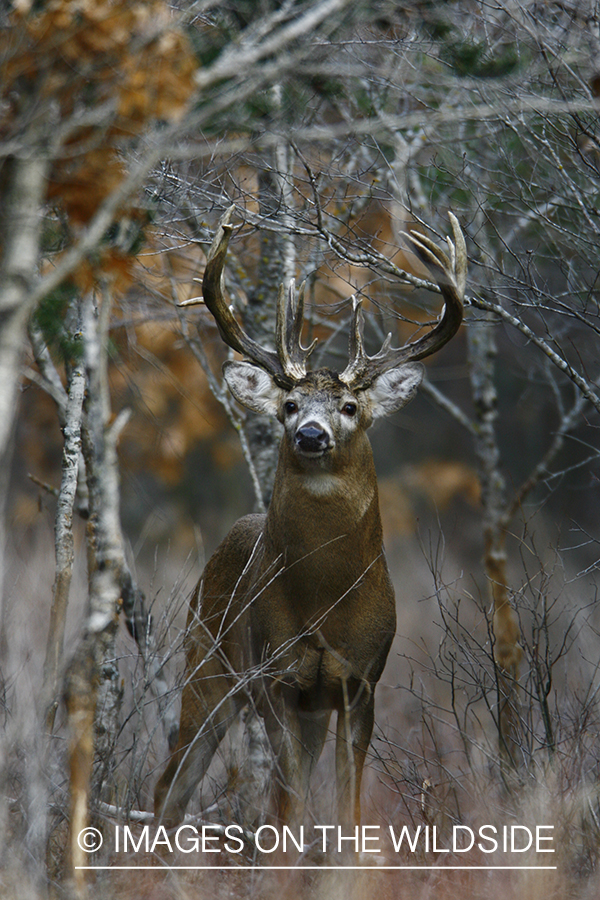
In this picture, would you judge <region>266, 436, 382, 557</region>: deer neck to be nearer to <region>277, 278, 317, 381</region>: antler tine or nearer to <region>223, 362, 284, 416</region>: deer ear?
<region>223, 362, 284, 416</region>: deer ear

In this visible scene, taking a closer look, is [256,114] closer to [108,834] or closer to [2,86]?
[2,86]

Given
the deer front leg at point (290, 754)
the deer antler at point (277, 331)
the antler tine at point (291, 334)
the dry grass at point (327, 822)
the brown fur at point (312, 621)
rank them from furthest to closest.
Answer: the antler tine at point (291, 334)
the deer antler at point (277, 331)
the brown fur at point (312, 621)
the deer front leg at point (290, 754)
the dry grass at point (327, 822)

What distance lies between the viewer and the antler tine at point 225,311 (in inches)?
210

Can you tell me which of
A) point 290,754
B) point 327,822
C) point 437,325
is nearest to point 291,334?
point 437,325

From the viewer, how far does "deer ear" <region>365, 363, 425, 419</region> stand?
583 cm

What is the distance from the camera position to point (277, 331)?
19.0 ft

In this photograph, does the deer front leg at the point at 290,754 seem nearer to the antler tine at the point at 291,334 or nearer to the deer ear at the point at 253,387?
the deer ear at the point at 253,387

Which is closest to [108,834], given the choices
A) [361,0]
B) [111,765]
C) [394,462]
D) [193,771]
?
[111,765]

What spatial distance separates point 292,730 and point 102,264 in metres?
2.81

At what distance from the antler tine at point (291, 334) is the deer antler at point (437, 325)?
0.94ft

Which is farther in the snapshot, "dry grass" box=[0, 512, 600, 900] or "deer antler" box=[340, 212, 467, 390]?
"deer antler" box=[340, 212, 467, 390]

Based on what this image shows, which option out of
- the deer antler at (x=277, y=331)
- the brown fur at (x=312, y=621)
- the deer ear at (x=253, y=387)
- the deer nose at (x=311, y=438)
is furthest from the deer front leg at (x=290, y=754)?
the deer antler at (x=277, y=331)

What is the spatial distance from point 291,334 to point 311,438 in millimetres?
1018

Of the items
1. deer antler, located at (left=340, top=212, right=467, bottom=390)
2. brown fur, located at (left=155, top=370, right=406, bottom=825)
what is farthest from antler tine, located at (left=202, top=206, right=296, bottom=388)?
deer antler, located at (left=340, top=212, right=467, bottom=390)
